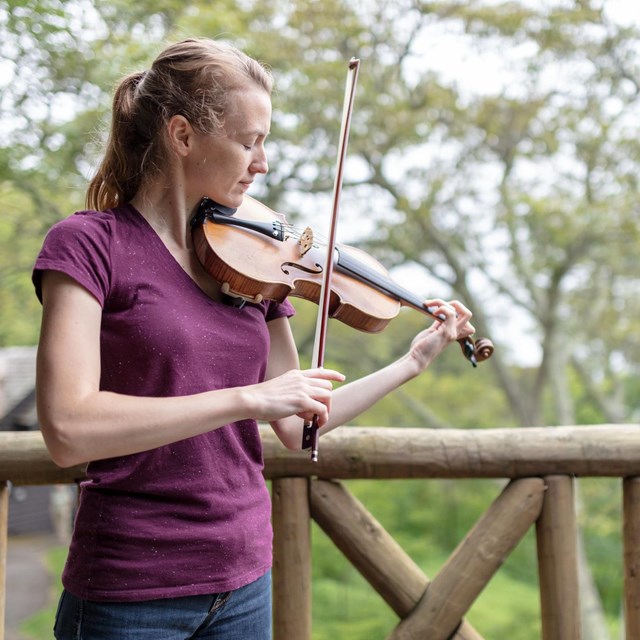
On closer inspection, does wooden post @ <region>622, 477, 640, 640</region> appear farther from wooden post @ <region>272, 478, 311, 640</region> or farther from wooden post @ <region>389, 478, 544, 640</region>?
wooden post @ <region>272, 478, 311, 640</region>

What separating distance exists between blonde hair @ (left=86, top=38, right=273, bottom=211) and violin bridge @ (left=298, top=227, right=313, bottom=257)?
1.02ft

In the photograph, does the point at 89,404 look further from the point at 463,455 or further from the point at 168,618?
the point at 463,455

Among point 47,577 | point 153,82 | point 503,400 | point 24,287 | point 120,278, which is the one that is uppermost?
point 503,400

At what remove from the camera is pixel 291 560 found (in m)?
1.78

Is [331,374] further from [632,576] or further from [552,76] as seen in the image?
[552,76]

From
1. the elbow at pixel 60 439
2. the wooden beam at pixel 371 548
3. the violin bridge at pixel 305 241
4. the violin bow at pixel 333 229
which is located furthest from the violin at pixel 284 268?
the wooden beam at pixel 371 548

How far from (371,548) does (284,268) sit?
75 cm

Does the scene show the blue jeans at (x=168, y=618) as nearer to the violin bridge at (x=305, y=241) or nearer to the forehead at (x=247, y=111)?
the violin bridge at (x=305, y=241)

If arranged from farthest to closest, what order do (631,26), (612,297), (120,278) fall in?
(612,297) < (631,26) < (120,278)

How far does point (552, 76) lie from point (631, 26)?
756 mm

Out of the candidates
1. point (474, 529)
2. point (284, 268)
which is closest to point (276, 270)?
point (284, 268)

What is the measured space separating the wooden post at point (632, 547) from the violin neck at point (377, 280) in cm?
69

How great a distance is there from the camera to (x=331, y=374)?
1090mm

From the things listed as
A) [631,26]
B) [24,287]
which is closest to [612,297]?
[631,26]
